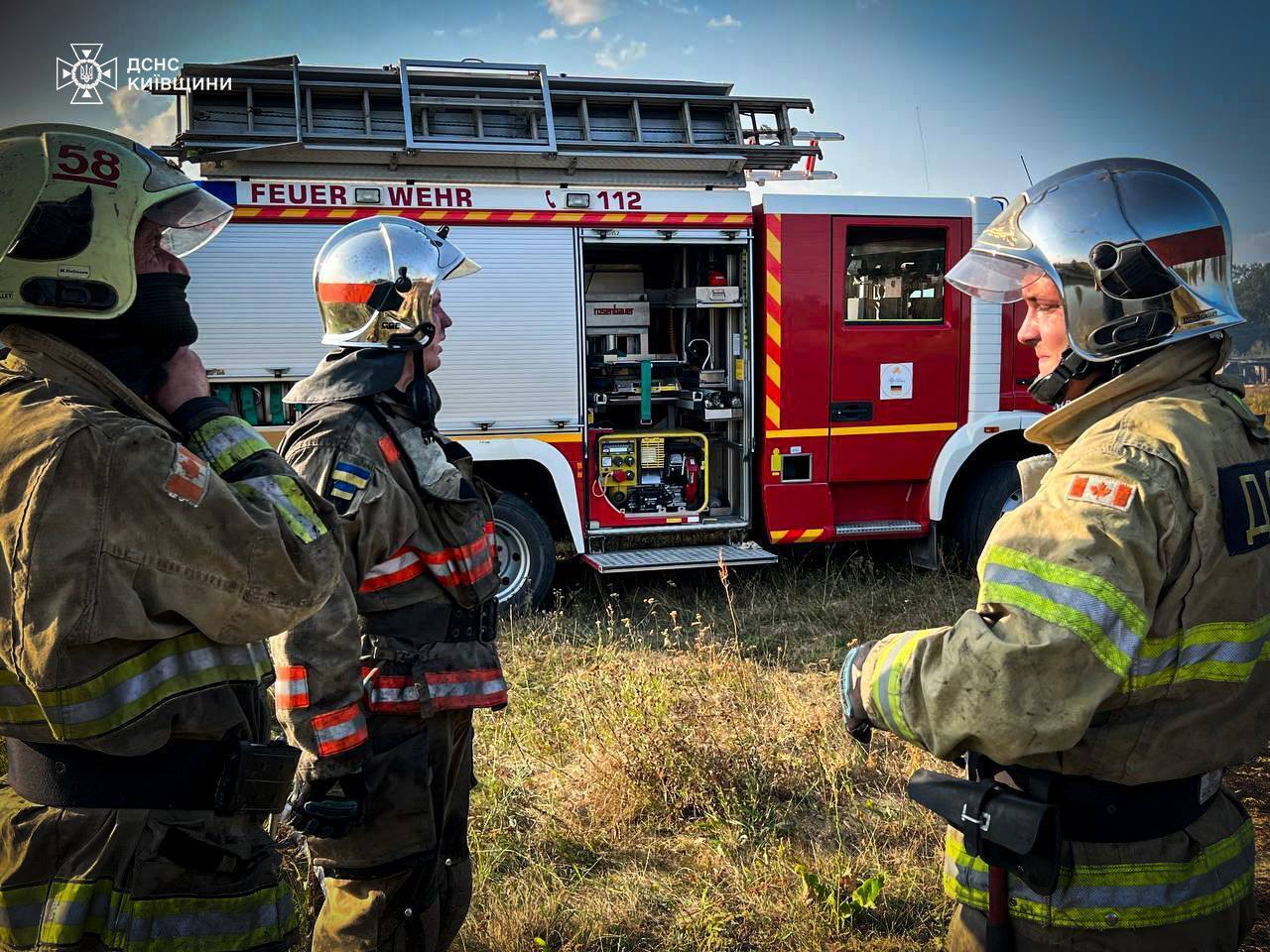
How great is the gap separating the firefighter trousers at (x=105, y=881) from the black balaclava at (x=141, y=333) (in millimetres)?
758

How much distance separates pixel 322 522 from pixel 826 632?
4.71 meters

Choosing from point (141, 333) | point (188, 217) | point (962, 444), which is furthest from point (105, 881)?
point (962, 444)

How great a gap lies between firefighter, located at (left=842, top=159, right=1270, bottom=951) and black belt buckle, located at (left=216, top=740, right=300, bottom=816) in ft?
3.47

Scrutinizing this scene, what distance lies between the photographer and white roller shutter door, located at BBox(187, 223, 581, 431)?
236 inches

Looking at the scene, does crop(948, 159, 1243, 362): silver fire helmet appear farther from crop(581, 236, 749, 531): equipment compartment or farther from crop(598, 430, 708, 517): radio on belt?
crop(598, 430, 708, 517): radio on belt

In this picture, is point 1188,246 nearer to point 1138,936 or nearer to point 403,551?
point 1138,936

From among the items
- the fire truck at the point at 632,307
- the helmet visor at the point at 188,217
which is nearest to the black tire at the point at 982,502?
the fire truck at the point at 632,307

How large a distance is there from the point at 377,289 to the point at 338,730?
125 centimetres

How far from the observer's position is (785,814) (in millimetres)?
3662

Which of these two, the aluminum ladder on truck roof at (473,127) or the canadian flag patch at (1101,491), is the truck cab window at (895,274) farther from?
the canadian flag patch at (1101,491)

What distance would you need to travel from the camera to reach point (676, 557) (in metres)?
6.59

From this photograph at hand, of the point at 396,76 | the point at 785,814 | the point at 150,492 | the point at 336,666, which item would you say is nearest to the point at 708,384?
the point at 396,76

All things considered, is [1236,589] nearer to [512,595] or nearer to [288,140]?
[512,595]

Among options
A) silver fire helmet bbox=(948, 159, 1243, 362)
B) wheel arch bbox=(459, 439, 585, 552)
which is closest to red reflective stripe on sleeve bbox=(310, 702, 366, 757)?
silver fire helmet bbox=(948, 159, 1243, 362)
